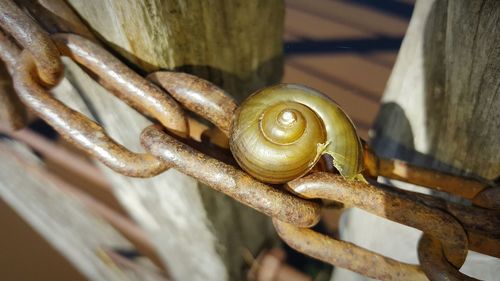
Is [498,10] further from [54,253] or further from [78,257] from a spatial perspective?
[54,253]

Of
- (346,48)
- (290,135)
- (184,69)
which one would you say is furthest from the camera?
(346,48)

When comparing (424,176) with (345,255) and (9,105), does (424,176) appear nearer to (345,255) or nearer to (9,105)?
(345,255)

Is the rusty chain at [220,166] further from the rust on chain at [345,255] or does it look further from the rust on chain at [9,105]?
the rust on chain at [9,105]

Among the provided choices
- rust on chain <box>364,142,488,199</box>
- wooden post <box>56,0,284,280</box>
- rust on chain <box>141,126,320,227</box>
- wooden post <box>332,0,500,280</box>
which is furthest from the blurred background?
rust on chain <box>141,126,320,227</box>

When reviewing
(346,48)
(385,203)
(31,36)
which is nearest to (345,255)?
(385,203)

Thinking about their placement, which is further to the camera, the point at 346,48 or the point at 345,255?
the point at 346,48

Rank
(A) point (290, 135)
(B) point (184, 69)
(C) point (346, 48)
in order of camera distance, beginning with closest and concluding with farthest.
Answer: (A) point (290, 135)
(B) point (184, 69)
(C) point (346, 48)

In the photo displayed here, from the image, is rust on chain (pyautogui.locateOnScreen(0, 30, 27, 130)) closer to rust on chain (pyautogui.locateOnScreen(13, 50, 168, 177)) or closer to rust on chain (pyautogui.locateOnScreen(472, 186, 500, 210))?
rust on chain (pyautogui.locateOnScreen(13, 50, 168, 177))
